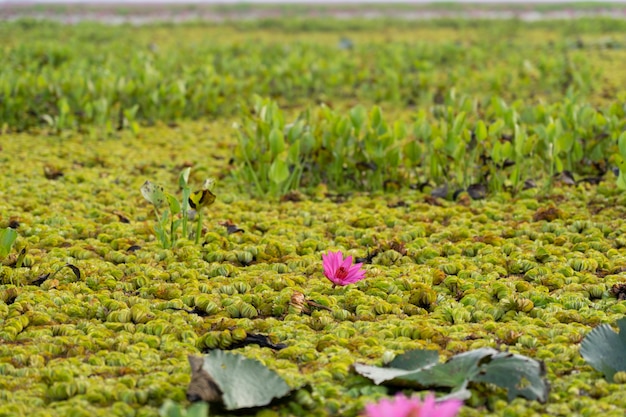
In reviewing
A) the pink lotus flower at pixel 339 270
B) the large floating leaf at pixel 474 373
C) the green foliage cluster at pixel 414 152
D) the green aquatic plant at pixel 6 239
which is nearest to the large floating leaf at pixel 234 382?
the large floating leaf at pixel 474 373

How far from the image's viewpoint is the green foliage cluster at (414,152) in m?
4.11

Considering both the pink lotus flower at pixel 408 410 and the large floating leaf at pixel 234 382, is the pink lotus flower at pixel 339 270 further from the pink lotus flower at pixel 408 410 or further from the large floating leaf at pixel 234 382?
the pink lotus flower at pixel 408 410

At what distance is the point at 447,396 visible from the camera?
73.2 inches

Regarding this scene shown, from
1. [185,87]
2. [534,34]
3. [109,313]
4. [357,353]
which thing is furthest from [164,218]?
[534,34]

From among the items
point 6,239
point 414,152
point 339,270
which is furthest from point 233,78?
point 339,270

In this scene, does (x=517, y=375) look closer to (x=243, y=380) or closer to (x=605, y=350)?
(x=605, y=350)

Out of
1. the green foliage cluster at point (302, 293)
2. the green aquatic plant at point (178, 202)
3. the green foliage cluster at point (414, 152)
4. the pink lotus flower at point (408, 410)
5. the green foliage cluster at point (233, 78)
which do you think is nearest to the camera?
the pink lotus flower at point (408, 410)

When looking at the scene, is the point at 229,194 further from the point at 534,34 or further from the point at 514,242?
the point at 534,34

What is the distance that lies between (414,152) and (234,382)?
8.35ft

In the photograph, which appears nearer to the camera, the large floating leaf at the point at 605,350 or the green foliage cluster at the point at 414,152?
the large floating leaf at the point at 605,350

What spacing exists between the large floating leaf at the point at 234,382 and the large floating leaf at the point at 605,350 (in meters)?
0.85

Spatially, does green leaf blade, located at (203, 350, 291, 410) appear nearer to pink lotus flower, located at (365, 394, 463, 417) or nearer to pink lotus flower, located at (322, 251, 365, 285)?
pink lotus flower, located at (365, 394, 463, 417)

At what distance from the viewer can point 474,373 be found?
194 cm

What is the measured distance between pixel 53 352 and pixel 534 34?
1398cm
